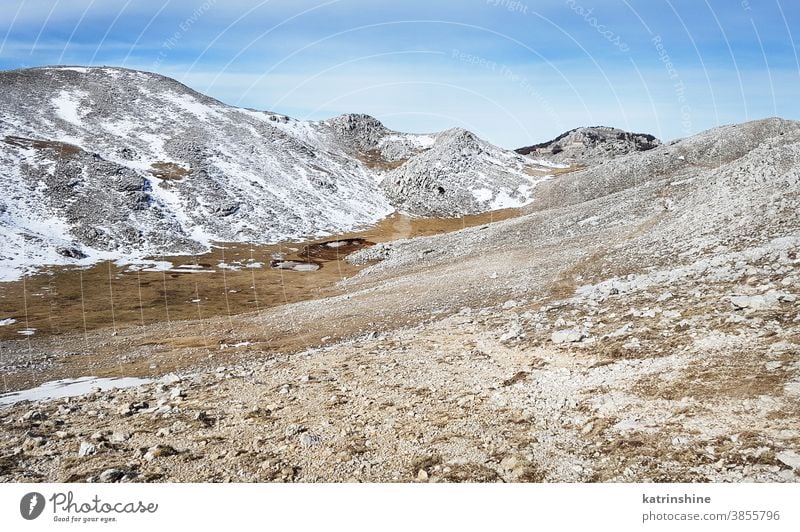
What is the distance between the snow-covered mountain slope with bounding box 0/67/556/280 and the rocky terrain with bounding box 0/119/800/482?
43.3m

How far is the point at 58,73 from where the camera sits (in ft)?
368

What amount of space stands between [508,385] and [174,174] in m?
89.3

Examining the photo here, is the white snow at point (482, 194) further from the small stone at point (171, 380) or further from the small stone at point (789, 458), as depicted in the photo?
the small stone at point (789, 458)

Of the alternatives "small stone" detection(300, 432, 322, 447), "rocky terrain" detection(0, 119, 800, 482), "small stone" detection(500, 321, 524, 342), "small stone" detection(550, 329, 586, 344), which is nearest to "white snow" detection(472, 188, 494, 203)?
"rocky terrain" detection(0, 119, 800, 482)

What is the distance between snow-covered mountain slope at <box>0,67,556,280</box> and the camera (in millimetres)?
67131

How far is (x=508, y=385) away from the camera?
43.7 ft

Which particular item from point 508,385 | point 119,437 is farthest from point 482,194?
point 119,437

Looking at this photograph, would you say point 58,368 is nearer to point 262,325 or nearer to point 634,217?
point 262,325

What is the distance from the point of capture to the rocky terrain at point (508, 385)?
9.24 meters

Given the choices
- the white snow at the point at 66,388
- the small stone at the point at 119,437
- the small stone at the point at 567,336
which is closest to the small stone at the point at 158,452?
the small stone at the point at 119,437

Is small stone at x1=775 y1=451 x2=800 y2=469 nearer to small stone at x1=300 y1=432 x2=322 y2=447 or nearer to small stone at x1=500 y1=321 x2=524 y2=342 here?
small stone at x1=300 y1=432 x2=322 y2=447

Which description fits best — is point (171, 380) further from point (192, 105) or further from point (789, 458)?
point (192, 105)

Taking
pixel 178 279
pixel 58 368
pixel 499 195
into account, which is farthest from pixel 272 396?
pixel 499 195
